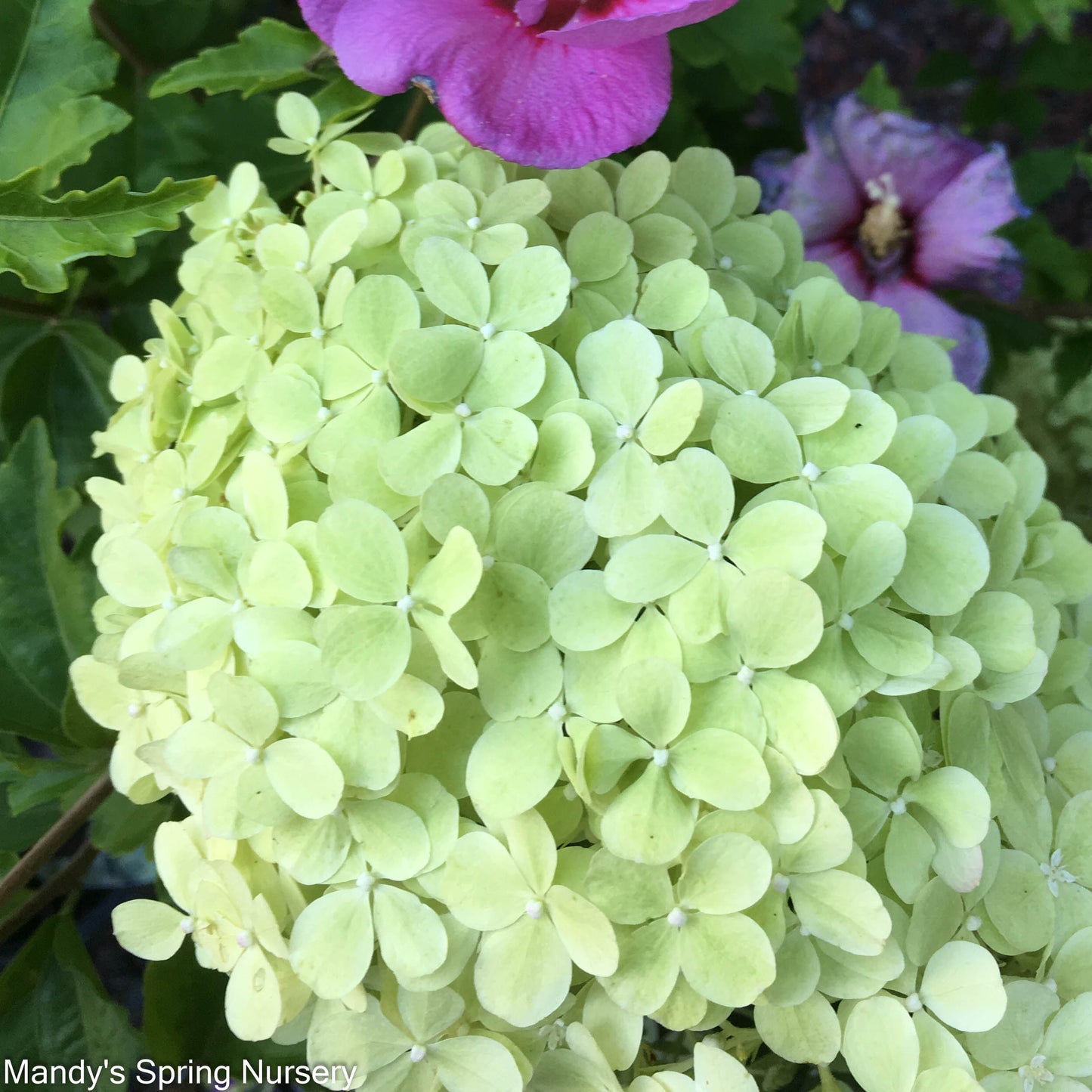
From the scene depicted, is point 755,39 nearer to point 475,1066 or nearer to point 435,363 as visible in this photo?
point 435,363

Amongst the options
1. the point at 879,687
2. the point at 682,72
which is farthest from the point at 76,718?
the point at 682,72

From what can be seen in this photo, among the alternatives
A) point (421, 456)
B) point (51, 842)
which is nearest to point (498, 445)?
point (421, 456)

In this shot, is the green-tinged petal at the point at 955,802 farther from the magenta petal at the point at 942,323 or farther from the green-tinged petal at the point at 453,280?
the magenta petal at the point at 942,323

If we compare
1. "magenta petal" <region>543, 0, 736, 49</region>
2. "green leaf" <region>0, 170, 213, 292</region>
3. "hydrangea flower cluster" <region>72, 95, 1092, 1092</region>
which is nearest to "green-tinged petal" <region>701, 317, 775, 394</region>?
"hydrangea flower cluster" <region>72, 95, 1092, 1092</region>

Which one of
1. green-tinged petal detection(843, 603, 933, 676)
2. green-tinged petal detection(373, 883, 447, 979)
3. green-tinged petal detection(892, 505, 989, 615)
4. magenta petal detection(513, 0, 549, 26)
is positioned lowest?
green-tinged petal detection(373, 883, 447, 979)

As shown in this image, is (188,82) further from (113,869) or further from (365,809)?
(113,869)

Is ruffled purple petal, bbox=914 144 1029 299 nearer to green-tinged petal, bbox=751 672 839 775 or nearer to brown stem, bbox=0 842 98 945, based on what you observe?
green-tinged petal, bbox=751 672 839 775
